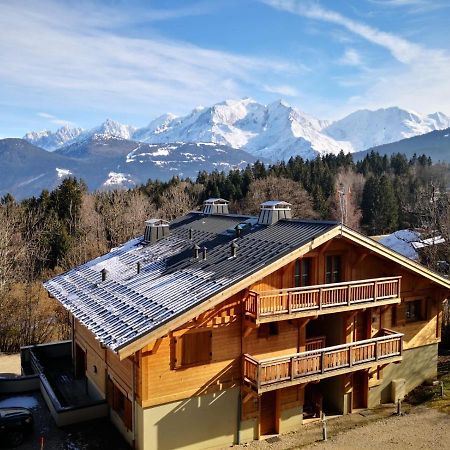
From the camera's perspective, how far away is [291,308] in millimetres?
19469

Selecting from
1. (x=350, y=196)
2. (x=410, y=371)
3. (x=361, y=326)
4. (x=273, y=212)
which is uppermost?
(x=350, y=196)

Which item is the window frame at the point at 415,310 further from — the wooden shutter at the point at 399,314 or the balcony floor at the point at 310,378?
the balcony floor at the point at 310,378

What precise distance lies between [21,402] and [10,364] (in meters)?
11.1

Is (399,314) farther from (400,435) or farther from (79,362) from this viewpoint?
(79,362)

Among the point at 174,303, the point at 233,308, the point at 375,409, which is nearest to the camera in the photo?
the point at 174,303

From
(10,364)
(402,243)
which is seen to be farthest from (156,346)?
(402,243)

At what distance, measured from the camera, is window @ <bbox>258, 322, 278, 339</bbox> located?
20.8 meters

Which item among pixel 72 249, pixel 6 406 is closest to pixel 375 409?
pixel 6 406

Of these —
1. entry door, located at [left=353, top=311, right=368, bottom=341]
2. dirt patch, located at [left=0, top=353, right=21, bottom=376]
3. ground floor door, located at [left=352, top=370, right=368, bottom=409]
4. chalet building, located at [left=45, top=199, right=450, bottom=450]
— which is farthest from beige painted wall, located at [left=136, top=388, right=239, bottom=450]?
dirt patch, located at [left=0, top=353, right=21, bottom=376]

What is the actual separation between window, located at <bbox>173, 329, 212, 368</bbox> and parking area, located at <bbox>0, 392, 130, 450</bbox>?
4.41 metres

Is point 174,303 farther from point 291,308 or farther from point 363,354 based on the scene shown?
point 363,354

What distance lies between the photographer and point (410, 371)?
2617 cm

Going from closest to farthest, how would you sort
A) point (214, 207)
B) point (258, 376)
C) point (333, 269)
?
point (258, 376), point (333, 269), point (214, 207)

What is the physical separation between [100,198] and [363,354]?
67.0 metres
